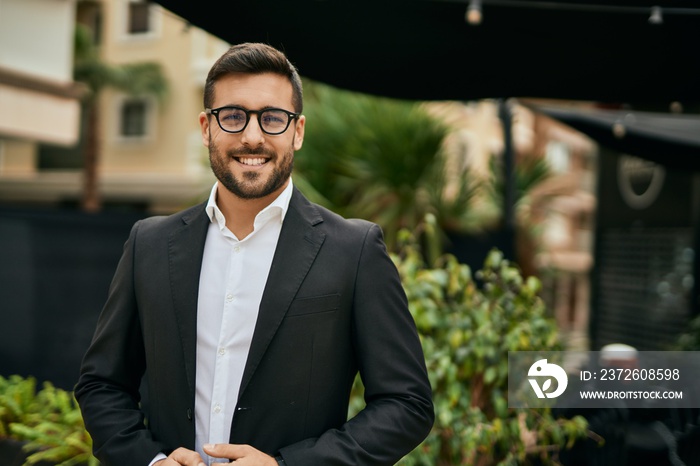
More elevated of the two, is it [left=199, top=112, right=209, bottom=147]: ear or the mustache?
[left=199, top=112, right=209, bottom=147]: ear

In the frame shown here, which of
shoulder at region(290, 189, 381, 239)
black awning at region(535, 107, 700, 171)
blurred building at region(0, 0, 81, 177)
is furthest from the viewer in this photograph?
blurred building at region(0, 0, 81, 177)

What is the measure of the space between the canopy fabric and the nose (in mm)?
1222

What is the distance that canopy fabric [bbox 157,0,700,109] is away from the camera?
312 cm

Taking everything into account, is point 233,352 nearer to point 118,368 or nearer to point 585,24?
point 118,368

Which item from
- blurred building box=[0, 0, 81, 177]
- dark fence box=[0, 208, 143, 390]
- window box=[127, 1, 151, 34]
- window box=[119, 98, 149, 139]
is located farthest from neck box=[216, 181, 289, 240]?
window box=[127, 1, 151, 34]

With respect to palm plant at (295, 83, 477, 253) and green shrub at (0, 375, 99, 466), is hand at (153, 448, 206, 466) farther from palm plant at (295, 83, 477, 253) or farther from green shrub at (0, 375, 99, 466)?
palm plant at (295, 83, 477, 253)

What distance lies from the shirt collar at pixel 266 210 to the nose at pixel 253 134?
0.52 feet

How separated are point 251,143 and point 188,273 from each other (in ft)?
1.06

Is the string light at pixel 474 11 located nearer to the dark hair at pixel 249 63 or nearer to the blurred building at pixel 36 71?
the dark hair at pixel 249 63

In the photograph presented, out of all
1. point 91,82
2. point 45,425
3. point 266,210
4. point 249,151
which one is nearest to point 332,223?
point 266,210

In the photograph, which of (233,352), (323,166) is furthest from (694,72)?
(323,166)

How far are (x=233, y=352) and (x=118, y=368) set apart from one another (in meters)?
0.30

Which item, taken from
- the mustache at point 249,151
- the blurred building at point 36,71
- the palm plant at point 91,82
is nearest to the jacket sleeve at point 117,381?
the mustache at point 249,151

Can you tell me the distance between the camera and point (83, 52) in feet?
65.7
